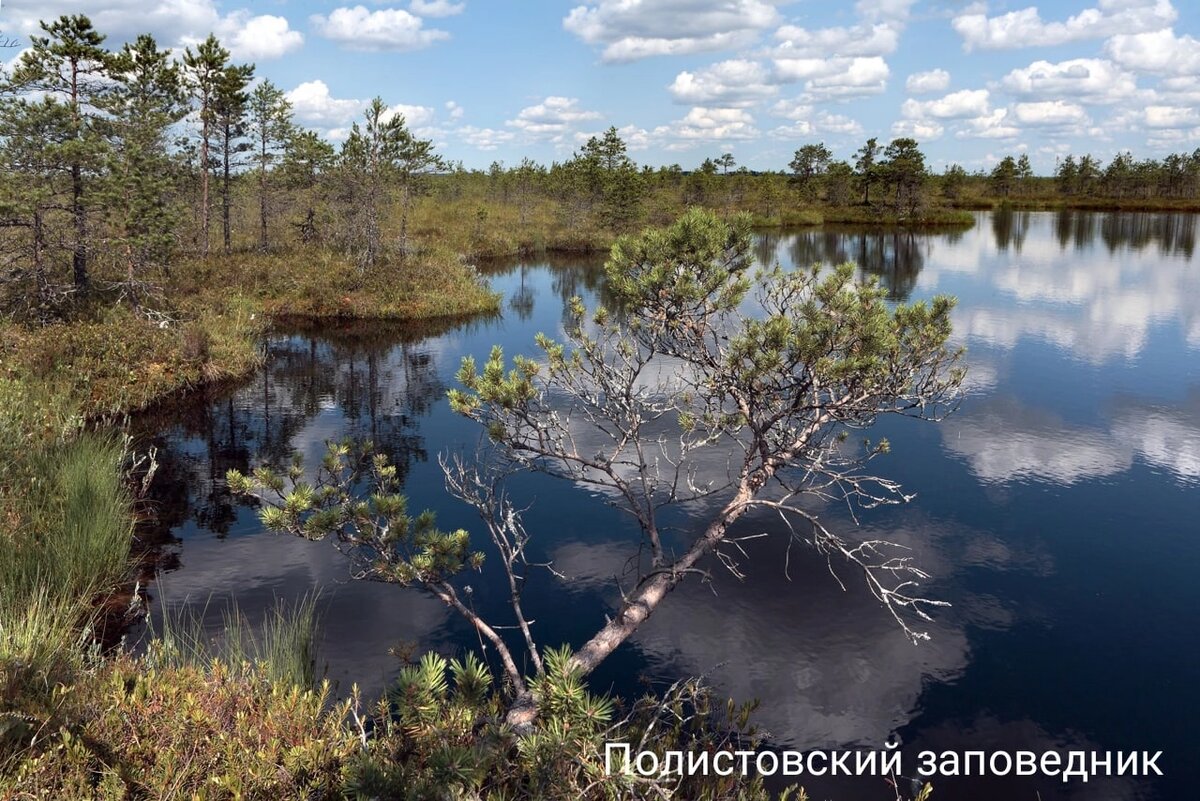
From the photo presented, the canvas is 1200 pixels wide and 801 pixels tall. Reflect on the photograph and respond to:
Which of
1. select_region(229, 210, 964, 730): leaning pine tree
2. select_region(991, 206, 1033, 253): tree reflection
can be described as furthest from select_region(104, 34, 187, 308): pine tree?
select_region(991, 206, 1033, 253): tree reflection

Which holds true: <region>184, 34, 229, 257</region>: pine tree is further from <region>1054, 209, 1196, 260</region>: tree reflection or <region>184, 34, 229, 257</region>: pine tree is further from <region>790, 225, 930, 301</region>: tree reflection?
<region>1054, 209, 1196, 260</region>: tree reflection

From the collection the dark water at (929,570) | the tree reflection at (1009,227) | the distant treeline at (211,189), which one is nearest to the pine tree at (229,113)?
the distant treeline at (211,189)

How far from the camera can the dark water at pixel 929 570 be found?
1053cm

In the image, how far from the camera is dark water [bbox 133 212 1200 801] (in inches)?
415

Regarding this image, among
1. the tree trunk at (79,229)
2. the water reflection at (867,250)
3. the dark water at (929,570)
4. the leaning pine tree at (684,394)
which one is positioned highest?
the water reflection at (867,250)

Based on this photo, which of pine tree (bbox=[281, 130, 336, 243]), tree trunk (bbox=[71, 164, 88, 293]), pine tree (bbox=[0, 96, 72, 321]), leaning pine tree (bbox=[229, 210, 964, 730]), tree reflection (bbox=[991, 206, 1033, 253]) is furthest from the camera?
tree reflection (bbox=[991, 206, 1033, 253])

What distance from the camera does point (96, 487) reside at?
526 inches

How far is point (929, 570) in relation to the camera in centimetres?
1418

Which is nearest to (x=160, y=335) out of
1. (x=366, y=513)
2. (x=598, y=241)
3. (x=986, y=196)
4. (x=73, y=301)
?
(x=73, y=301)

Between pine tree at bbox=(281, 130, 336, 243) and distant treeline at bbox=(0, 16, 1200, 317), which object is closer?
distant treeline at bbox=(0, 16, 1200, 317)

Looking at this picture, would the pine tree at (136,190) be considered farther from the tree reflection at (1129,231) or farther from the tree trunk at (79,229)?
the tree reflection at (1129,231)

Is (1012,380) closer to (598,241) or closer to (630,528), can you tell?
(630,528)

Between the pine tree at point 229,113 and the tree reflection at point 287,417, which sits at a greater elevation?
the pine tree at point 229,113

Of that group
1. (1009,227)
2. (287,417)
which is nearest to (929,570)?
(287,417)
